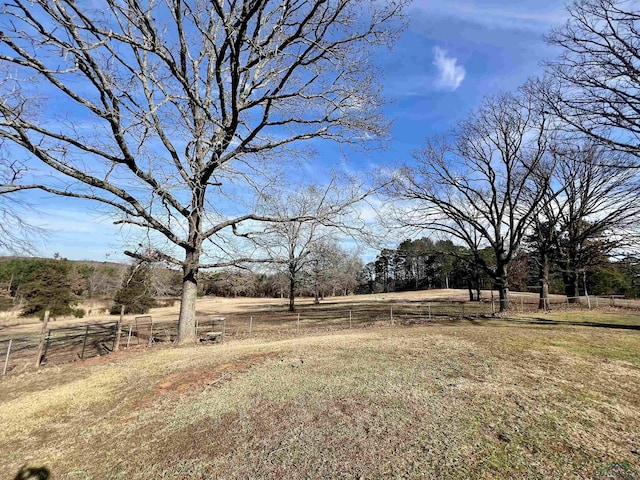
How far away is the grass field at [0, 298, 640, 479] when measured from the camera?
339cm

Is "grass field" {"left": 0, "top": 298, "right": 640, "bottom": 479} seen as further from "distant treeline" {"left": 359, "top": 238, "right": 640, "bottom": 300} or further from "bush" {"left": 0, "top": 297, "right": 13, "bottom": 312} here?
"bush" {"left": 0, "top": 297, "right": 13, "bottom": 312}

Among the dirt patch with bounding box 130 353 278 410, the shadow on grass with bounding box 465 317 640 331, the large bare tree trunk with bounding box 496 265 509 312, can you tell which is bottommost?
the dirt patch with bounding box 130 353 278 410

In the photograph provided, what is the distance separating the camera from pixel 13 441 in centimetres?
448

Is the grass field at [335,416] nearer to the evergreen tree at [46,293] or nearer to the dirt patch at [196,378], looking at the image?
the dirt patch at [196,378]

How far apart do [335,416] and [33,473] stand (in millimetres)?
3670

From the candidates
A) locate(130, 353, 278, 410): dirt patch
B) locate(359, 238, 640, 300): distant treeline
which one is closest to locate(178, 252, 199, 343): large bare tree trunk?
locate(130, 353, 278, 410): dirt patch

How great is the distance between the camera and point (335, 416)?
4.48 m

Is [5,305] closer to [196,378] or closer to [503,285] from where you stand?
[196,378]

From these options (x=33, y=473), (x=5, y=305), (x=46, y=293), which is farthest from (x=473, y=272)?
(x=5, y=305)

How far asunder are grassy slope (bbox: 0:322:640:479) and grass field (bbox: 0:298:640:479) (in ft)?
0.07

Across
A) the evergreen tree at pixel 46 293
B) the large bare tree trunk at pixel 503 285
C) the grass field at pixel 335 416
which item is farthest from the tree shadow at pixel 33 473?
the evergreen tree at pixel 46 293

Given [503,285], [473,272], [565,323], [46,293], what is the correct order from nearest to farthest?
[565,323]
[503,285]
[46,293]
[473,272]

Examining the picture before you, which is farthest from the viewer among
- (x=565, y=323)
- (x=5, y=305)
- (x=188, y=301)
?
(x=5, y=305)

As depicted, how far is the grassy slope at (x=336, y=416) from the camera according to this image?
3391mm
